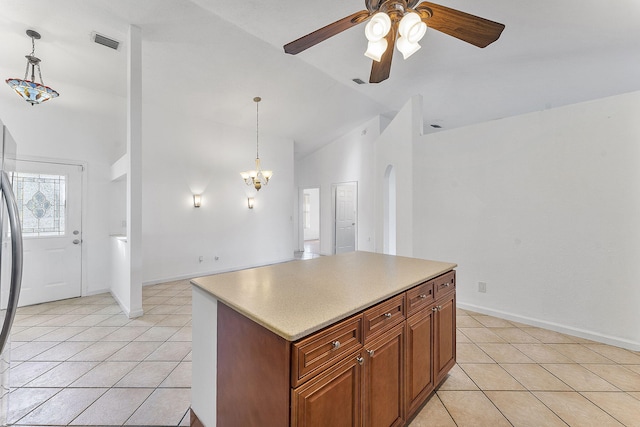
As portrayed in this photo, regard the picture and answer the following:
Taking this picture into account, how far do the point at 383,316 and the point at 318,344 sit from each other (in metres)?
0.47

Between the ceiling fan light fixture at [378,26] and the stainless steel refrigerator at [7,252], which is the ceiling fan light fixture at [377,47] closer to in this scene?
the ceiling fan light fixture at [378,26]

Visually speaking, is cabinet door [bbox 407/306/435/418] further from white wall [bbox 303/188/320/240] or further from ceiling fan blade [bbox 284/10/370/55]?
white wall [bbox 303/188/320/240]

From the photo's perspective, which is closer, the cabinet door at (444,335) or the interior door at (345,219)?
the cabinet door at (444,335)

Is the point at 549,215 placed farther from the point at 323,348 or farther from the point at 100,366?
the point at 100,366

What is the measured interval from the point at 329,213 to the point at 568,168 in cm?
541

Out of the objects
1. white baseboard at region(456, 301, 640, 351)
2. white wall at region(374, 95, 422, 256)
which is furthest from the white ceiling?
white baseboard at region(456, 301, 640, 351)

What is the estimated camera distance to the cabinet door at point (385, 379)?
49.9 inches

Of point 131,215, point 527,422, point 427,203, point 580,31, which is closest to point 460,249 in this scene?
point 427,203

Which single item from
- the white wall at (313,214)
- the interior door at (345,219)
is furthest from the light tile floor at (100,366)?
the white wall at (313,214)

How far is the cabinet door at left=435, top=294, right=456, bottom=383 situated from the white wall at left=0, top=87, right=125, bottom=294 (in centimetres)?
497

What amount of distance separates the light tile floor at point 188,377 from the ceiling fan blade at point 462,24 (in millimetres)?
2364

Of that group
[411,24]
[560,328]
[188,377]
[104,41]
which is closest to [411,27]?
[411,24]

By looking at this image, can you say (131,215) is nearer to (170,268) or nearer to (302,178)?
(170,268)

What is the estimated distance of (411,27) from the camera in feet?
5.04
